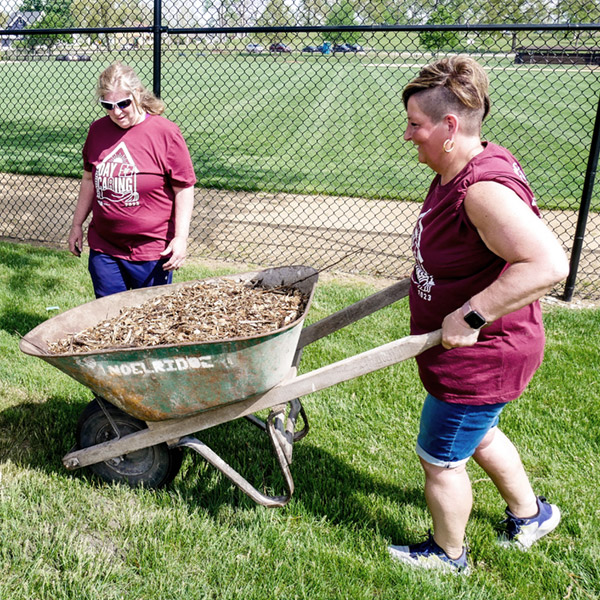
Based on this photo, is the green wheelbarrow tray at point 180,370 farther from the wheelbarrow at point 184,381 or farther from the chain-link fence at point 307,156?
the chain-link fence at point 307,156

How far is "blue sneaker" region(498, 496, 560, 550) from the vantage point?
283 cm

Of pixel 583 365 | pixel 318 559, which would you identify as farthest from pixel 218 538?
pixel 583 365

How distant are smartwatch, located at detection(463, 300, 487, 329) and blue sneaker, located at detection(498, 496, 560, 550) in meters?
1.19

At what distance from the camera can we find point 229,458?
3.46 m

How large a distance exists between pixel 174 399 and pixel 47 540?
853 millimetres

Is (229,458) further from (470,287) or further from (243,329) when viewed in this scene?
(470,287)

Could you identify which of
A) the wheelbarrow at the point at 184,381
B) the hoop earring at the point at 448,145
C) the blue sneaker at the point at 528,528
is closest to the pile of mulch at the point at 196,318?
the wheelbarrow at the point at 184,381

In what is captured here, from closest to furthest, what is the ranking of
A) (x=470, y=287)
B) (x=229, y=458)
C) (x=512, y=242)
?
(x=512, y=242) < (x=470, y=287) < (x=229, y=458)

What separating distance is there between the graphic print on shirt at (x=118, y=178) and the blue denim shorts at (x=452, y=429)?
81.3 inches

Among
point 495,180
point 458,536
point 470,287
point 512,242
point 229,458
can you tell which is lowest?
point 229,458

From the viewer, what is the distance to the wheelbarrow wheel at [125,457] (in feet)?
10.1

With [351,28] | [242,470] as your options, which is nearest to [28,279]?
[242,470]

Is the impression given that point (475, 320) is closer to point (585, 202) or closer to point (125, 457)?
point (125, 457)

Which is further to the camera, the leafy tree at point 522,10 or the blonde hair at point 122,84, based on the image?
the leafy tree at point 522,10
